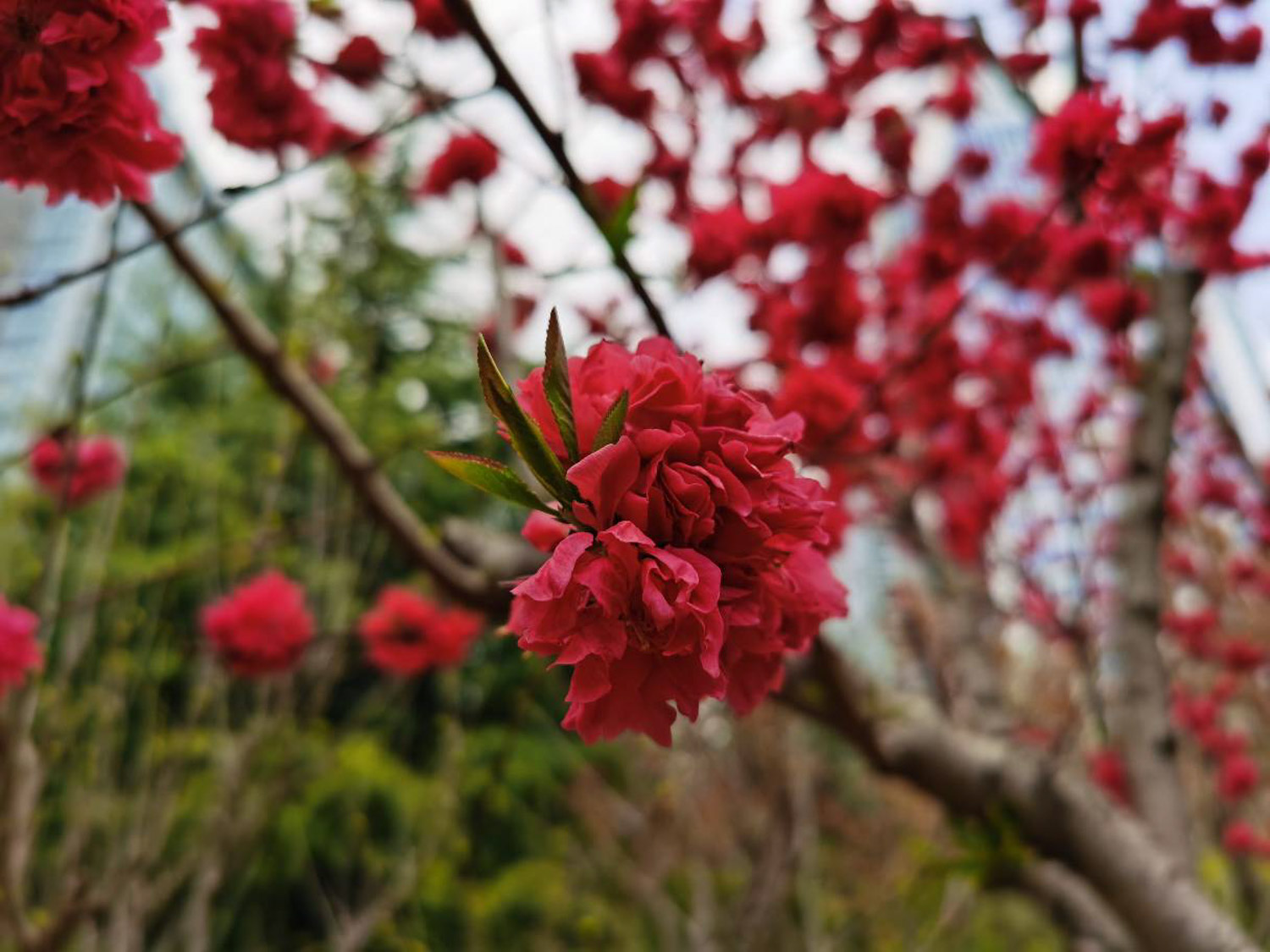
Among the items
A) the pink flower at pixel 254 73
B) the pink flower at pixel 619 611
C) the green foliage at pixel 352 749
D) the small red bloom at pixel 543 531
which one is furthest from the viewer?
the green foliage at pixel 352 749

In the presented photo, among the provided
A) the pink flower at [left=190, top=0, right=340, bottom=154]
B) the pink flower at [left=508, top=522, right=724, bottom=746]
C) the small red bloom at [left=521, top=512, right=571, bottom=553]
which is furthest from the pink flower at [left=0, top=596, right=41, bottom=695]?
the pink flower at [left=508, top=522, right=724, bottom=746]

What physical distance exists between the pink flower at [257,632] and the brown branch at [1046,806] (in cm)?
126

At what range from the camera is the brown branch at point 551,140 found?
0.89 meters

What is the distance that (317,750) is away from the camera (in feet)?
17.0

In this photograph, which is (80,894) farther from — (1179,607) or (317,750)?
(1179,607)

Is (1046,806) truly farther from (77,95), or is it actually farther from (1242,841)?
(1242,841)

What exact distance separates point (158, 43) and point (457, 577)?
3.27 ft

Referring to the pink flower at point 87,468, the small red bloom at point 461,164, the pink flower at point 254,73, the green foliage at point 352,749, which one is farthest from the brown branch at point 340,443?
the pink flower at point 87,468

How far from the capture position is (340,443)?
165cm

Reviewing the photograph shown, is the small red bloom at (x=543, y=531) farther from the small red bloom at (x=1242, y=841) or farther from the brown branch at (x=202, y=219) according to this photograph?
the small red bloom at (x=1242, y=841)

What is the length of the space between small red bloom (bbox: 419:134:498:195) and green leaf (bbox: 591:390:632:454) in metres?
1.94

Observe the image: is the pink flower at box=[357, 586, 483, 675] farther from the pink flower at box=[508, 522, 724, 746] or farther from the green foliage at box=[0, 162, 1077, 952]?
the pink flower at box=[508, 522, 724, 746]

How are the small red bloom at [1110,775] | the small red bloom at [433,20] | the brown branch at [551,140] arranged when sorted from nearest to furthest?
the brown branch at [551,140] → the small red bloom at [433,20] → the small red bloom at [1110,775]

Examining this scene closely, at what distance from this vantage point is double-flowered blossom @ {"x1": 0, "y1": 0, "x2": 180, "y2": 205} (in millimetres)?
786
